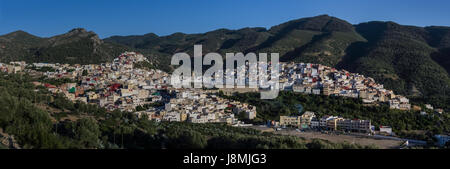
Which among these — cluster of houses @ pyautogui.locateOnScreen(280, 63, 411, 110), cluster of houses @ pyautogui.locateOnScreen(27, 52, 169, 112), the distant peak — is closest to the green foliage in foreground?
cluster of houses @ pyautogui.locateOnScreen(27, 52, 169, 112)

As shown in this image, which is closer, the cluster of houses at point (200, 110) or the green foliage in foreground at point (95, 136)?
the green foliage in foreground at point (95, 136)

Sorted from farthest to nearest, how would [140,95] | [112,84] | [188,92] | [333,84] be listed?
[333,84]
[112,84]
[188,92]
[140,95]

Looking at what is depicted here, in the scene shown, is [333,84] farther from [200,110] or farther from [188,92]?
[200,110]

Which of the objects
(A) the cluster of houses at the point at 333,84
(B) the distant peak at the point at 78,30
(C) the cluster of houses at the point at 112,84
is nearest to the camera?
(C) the cluster of houses at the point at 112,84

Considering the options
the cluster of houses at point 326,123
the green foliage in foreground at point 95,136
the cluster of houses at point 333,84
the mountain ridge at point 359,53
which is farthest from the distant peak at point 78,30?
the green foliage in foreground at point 95,136

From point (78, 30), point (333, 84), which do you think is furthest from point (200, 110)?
point (78, 30)

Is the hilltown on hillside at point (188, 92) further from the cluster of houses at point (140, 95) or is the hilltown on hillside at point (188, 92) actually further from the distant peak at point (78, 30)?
the distant peak at point (78, 30)

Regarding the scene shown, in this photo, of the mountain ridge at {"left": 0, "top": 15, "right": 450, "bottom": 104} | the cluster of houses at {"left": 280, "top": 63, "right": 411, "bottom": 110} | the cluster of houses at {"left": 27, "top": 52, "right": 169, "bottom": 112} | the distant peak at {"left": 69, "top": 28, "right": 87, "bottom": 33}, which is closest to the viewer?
the cluster of houses at {"left": 27, "top": 52, "right": 169, "bottom": 112}

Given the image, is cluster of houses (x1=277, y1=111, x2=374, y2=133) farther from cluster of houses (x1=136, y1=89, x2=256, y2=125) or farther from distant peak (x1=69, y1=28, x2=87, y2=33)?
distant peak (x1=69, y1=28, x2=87, y2=33)
